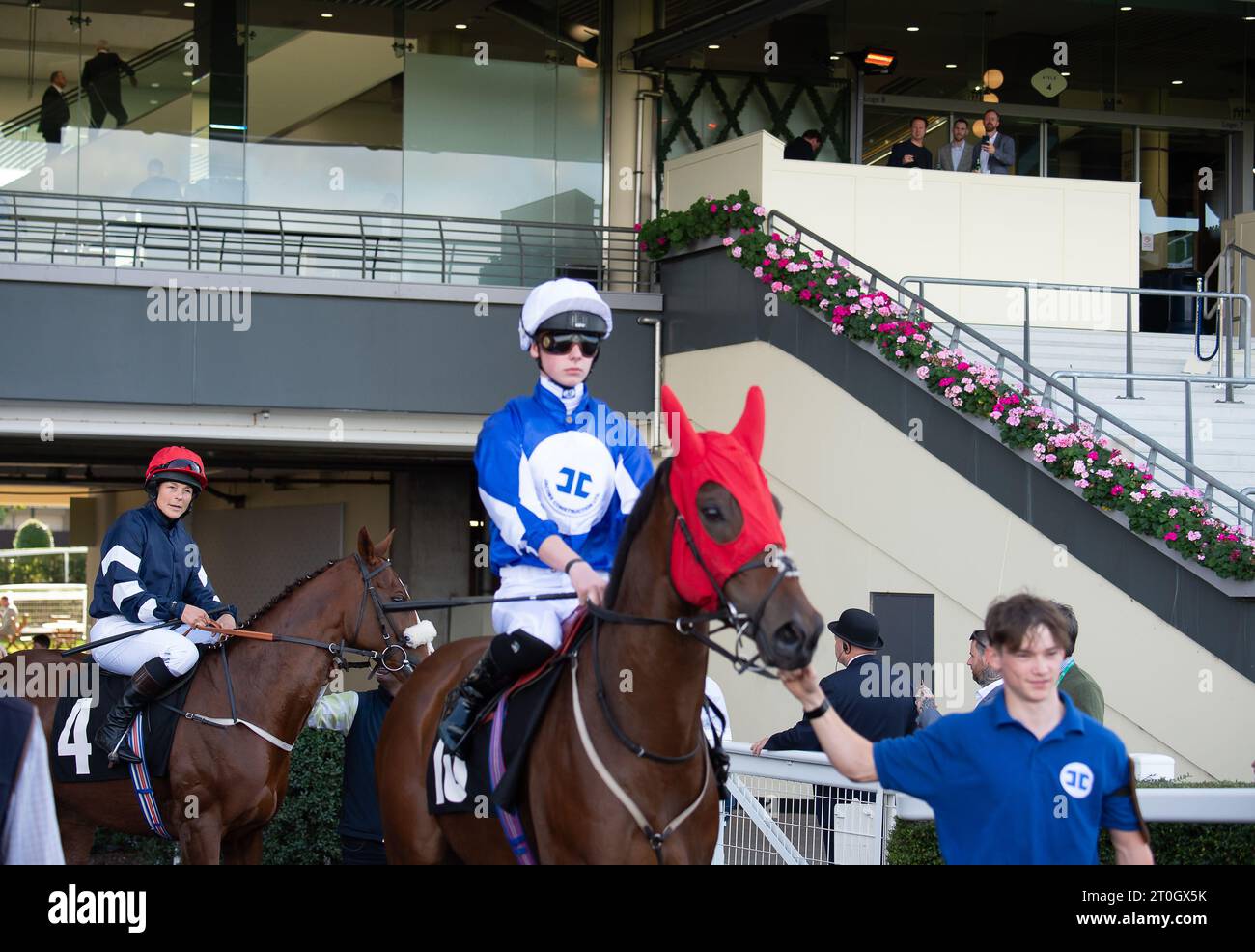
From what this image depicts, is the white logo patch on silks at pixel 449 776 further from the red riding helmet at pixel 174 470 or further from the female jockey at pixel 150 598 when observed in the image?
the red riding helmet at pixel 174 470

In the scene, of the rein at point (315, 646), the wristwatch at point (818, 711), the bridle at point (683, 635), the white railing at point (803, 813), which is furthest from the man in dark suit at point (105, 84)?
the wristwatch at point (818, 711)

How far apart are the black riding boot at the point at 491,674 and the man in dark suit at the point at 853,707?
5.35 feet

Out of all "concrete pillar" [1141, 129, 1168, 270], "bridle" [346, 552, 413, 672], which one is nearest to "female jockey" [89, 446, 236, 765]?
"bridle" [346, 552, 413, 672]

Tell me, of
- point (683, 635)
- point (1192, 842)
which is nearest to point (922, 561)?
point (1192, 842)

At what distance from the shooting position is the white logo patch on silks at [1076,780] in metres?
2.79

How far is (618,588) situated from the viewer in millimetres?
3584

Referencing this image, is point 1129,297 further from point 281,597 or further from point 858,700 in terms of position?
point 281,597

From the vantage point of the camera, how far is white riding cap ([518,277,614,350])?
13.6ft

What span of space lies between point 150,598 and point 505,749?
284 centimetres

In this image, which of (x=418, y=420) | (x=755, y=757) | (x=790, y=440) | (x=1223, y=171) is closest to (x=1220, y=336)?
(x=790, y=440)

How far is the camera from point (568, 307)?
164 inches

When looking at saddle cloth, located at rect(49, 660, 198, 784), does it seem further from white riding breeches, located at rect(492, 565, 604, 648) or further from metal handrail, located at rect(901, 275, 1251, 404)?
metal handrail, located at rect(901, 275, 1251, 404)
